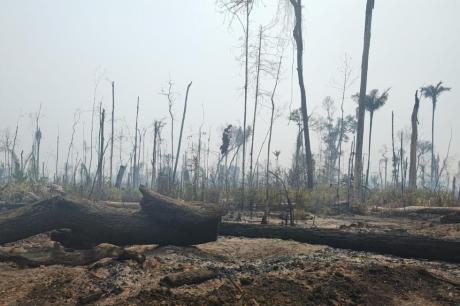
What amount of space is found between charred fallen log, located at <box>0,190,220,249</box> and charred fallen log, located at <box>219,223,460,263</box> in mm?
974

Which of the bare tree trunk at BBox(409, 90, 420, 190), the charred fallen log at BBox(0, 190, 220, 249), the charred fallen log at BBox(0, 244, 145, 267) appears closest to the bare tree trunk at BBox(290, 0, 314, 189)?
the bare tree trunk at BBox(409, 90, 420, 190)

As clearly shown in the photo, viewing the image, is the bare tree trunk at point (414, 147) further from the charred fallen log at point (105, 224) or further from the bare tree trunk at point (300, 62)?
the charred fallen log at point (105, 224)

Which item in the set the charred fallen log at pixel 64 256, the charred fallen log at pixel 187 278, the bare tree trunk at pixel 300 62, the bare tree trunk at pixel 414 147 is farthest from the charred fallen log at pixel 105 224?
the bare tree trunk at pixel 414 147

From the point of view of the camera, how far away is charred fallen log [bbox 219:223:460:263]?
588cm

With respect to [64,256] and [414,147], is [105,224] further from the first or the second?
[414,147]

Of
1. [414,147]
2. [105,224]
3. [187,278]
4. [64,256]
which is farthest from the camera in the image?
[414,147]

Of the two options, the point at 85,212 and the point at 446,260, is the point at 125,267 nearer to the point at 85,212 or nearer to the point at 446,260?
the point at 85,212

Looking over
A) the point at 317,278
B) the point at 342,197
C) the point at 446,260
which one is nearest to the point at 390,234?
the point at 446,260

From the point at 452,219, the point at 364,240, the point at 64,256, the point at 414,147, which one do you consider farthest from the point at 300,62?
the point at 64,256

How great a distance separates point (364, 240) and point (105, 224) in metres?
4.25

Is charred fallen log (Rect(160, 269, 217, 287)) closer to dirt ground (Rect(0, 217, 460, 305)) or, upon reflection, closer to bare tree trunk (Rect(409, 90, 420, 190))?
dirt ground (Rect(0, 217, 460, 305))

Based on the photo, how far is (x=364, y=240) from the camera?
645 cm

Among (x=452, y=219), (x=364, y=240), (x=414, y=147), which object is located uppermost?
(x=414, y=147)

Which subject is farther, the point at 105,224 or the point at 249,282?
the point at 105,224
